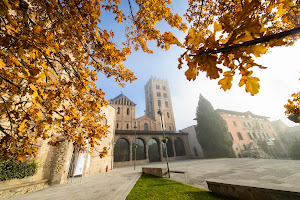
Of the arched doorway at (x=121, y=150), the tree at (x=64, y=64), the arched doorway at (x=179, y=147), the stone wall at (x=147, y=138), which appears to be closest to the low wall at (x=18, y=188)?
the tree at (x=64, y=64)

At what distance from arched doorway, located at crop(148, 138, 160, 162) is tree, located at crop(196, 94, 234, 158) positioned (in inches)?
406

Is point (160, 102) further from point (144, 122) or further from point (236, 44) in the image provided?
point (236, 44)

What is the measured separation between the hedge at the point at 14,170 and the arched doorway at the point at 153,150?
2171 centimetres

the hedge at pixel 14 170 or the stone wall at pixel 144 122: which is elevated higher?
the stone wall at pixel 144 122

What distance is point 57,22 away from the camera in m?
2.43

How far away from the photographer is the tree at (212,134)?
77.2ft

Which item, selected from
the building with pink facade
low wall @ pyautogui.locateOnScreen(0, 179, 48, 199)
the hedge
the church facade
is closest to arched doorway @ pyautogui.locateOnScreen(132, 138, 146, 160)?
the church facade

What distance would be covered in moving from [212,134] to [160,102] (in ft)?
68.4

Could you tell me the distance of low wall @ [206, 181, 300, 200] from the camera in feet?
8.49

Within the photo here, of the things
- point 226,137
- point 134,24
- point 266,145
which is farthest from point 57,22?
point 266,145

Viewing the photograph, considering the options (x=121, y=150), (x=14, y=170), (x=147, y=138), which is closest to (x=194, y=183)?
(x=14, y=170)

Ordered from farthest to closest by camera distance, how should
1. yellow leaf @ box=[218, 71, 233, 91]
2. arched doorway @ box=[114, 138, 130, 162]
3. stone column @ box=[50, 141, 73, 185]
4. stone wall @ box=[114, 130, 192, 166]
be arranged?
stone wall @ box=[114, 130, 192, 166]
arched doorway @ box=[114, 138, 130, 162]
stone column @ box=[50, 141, 73, 185]
yellow leaf @ box=[218, 71, 233, 91]

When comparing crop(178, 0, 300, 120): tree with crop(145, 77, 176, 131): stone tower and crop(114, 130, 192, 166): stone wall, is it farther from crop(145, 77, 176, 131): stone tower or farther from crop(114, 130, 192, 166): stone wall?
crop(145, 77, 176, 131): stone tower

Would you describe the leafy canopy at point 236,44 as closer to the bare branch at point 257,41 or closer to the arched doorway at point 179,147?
the bare branch at point 257,41
